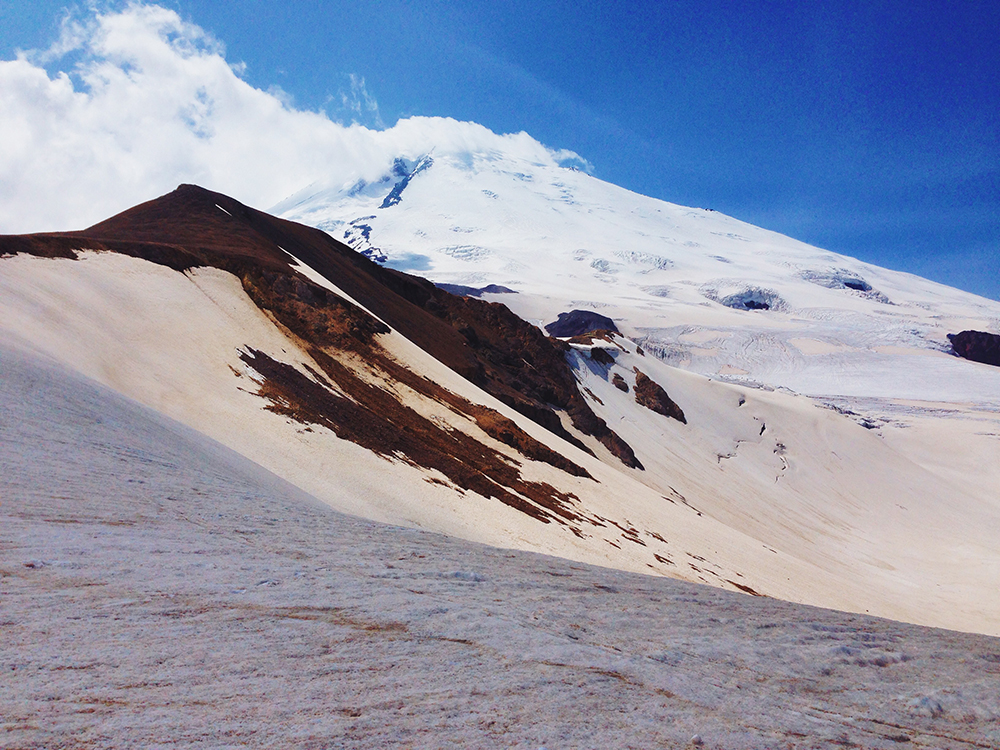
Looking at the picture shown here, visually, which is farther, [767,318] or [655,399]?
[767,318]

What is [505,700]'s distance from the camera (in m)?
2.91

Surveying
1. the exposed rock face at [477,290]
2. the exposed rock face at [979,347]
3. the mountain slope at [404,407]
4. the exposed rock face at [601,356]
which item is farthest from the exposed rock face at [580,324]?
the mountain slope at [404,407]

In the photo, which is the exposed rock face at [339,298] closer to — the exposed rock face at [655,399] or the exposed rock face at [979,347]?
the exposed rock face at [655,399]

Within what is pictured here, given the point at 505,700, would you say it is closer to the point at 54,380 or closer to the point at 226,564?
the point at 226,564

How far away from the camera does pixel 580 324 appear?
110 meters

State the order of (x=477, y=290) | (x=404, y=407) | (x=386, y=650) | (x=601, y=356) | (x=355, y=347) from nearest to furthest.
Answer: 1. (x=386, y=650)
2. (x=404, y=407)
3. (x=355, y=347)
4. (x=601, y=356)
5. (x=477, y=290)

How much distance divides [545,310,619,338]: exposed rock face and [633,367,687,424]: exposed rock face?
188 feet

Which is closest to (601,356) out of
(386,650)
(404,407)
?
(404,407)

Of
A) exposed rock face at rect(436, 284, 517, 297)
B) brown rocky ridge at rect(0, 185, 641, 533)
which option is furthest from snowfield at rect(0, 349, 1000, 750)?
exposed rock face at rect(436, 284, 517, 297)

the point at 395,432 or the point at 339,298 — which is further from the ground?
the point at 339,298

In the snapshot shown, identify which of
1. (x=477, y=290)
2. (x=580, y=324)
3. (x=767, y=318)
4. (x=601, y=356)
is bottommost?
(x=601, y=356)

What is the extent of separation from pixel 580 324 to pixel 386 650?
108603mm

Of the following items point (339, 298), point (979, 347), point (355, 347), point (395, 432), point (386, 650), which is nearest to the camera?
point (386, 650)

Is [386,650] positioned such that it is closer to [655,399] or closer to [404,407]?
[404,407]
